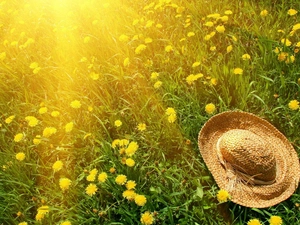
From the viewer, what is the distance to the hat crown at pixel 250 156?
1750 millimetres

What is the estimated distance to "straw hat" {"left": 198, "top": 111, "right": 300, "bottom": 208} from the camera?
1.77 metres

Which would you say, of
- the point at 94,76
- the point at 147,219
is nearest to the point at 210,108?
the point at 147,219

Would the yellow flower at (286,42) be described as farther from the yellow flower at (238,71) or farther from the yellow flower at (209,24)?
the yellow flower at (209,24)

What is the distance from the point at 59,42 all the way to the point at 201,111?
5.35 ft

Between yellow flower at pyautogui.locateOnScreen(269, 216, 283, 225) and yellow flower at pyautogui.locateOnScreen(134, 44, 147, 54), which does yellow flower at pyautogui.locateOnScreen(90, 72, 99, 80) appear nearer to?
yellow flower at pyautogui.locateOnScreen(134, 44, 147, 54)

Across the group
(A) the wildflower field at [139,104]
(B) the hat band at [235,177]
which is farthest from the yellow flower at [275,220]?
(B) the hat band at [235,177]

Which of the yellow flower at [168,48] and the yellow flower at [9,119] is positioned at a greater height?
the yellow flower at [9,119]

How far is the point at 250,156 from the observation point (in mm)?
1747

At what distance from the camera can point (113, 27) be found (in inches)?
122

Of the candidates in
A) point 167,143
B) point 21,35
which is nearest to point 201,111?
point 167,143

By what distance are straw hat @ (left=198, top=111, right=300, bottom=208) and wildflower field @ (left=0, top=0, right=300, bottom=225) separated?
0.07m

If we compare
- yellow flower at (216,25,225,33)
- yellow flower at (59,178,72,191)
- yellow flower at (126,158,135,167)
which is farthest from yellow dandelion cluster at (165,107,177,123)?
yellow flower at (216,25,225,33)

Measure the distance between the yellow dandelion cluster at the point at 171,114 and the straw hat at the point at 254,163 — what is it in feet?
0.70

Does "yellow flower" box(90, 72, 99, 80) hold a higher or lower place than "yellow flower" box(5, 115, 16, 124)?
lower
